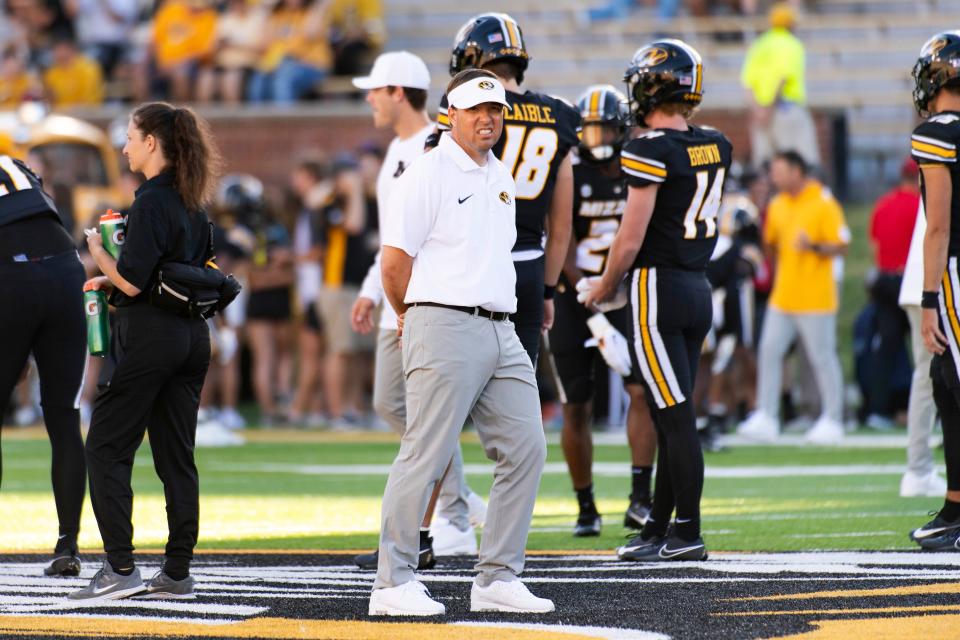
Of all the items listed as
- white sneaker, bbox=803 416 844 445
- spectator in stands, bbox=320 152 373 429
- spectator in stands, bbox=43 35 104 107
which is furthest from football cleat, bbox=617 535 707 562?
spectator in stands, bbox=43 35 104 107

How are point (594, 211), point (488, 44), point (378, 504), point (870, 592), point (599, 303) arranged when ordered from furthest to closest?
point (378, 504) < point (594, 211) < point (599, 303) < point (488, 44) < point (870, 592)

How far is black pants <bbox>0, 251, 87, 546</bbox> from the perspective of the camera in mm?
7199

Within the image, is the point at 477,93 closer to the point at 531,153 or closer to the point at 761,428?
the point at 531,153

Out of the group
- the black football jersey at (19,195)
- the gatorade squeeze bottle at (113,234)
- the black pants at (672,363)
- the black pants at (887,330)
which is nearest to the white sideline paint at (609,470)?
the black pants at (887,330)

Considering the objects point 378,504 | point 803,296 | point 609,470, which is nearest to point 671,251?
point 378,504

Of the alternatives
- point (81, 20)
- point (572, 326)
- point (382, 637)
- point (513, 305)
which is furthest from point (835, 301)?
point (81, 20)

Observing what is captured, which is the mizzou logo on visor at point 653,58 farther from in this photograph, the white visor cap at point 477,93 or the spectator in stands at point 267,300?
the spectator in stands at point 267,300

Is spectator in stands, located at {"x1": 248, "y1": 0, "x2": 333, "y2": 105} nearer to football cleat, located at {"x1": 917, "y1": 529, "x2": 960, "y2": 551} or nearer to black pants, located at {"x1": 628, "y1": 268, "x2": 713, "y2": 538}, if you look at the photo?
black pants, located at {"x1": 628, "y1": 268, "x2": 713, "y2": 538}

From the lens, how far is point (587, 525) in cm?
831

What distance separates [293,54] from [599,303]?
1429 cm

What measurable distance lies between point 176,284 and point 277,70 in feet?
50.3

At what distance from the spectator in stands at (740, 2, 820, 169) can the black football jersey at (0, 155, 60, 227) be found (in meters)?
11.2

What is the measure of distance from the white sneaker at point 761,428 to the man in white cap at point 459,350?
26.5 feet

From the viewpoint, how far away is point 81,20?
23.5 metres
